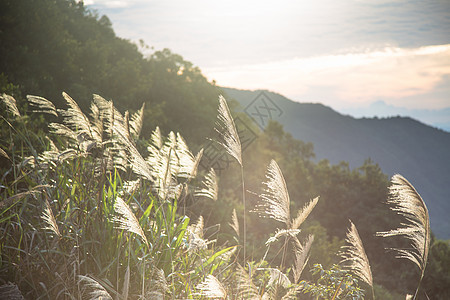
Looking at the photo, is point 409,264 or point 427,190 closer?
point 409,264

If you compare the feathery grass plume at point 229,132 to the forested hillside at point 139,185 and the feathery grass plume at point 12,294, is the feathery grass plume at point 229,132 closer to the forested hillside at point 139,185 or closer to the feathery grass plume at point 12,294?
the forested hillside at point 139,185

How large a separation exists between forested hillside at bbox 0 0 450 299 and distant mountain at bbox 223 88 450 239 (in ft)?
198

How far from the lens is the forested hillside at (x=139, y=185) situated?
9.67 ft

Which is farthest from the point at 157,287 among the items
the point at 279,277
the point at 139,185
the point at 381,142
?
the point at 381,142

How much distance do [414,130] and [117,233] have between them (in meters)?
122

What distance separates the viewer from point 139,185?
365cm

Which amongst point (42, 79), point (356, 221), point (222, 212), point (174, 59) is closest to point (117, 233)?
point (222, 212)

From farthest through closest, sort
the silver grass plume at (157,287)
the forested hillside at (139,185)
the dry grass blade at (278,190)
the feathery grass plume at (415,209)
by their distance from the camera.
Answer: the forested hillside at (139,185) < the dry grass blade at (278,190) < the feathery grass plume at (415,209) < the silver grass plume at (157,287)

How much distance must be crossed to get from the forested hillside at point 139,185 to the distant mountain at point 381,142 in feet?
198

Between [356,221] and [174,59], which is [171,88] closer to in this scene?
[174,59]

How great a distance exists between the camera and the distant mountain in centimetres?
8744

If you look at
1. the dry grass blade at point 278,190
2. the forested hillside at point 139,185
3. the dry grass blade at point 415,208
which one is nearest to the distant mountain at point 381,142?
the forested hillside at point 139,185

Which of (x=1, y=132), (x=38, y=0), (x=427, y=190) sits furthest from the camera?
(x=427, y=190)

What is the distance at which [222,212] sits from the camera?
890 cm
